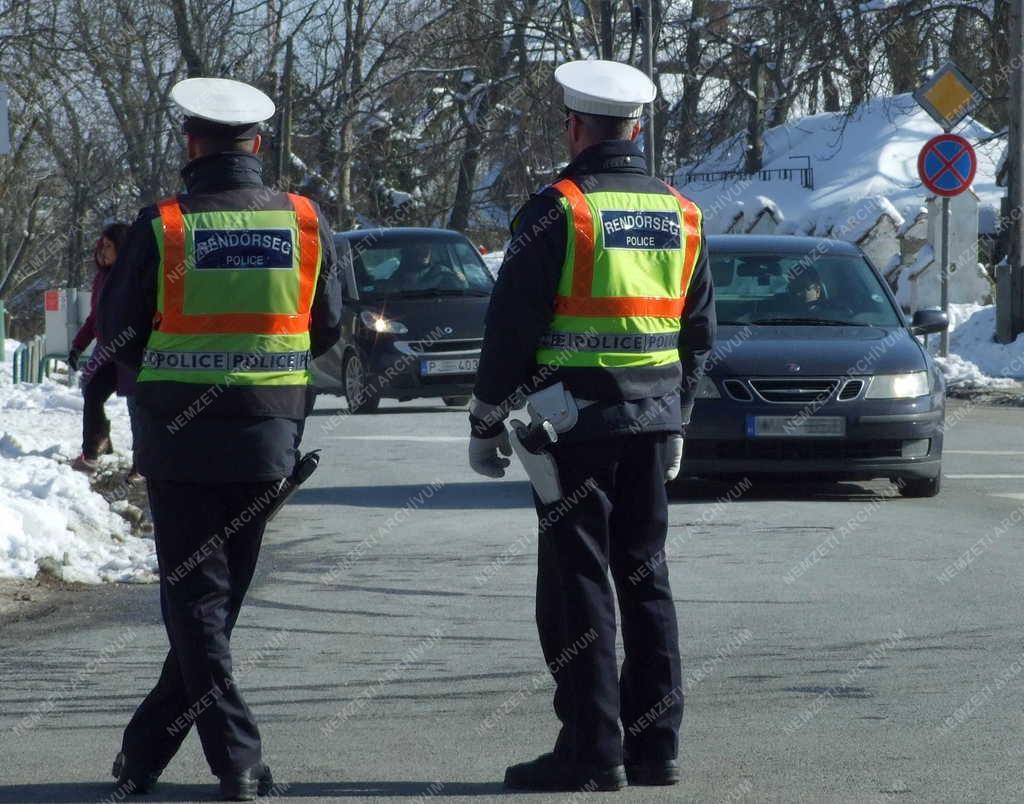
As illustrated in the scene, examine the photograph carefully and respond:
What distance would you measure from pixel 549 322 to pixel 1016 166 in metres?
18.8

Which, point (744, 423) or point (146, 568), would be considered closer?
point (146, 568)

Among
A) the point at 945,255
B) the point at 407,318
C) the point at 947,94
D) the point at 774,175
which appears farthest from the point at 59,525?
the point at 774,175

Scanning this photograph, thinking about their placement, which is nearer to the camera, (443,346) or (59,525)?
(59,525)

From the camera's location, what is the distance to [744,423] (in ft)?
35.8

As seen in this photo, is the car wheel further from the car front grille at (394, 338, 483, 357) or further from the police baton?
the police baton

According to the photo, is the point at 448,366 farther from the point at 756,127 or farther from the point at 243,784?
the point at 756,127

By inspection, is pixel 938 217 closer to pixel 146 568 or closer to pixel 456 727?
pixel 146 568

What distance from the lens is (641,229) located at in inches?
195

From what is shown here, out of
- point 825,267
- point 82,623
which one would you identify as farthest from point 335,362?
point 82,623

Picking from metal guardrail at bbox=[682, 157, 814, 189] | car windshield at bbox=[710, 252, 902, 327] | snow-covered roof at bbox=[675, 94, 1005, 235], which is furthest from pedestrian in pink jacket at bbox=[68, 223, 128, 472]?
metal guardrail at bbox=[682, 157, 814, 189]

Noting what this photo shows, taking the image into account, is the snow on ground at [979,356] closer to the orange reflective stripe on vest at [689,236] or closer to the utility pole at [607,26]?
the utility pole at [607,26]

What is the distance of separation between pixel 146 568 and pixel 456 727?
3781 mm

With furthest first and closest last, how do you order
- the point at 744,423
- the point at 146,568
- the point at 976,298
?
1. the point at 976,298
2. the point at 744,423
3. the point at 146,568

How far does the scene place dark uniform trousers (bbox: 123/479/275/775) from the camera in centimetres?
477
